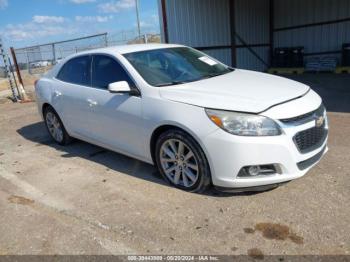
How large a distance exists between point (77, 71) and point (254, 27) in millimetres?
11758

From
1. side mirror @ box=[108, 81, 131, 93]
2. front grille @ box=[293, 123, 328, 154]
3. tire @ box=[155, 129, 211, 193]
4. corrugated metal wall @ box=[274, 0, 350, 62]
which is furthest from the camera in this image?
corrugated metal wall @ box=[274, 0, 350, 62]

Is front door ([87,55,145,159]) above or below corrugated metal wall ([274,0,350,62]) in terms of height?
below

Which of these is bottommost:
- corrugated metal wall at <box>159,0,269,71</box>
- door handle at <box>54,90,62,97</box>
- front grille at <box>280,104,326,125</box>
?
front grille at <box>280,104,326,125</box>

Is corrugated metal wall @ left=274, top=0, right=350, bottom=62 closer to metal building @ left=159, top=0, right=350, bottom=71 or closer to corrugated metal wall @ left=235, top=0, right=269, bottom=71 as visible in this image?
metal building @ left=159, top=0, right=350, bottom=71

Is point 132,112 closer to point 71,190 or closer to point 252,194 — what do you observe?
point 71,190

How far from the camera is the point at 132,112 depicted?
4.14m

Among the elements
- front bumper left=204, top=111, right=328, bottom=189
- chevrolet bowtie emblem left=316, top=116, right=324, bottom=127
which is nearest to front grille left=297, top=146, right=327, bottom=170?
front bumper left=204, top=111, right=328, bottom=189

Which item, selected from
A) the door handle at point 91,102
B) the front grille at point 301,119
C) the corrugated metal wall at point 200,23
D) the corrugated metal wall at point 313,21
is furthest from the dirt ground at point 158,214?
the corrugated metal wall at point 313,21

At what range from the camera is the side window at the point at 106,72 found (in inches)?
174

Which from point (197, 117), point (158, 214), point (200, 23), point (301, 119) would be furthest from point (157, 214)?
point (200, 23)

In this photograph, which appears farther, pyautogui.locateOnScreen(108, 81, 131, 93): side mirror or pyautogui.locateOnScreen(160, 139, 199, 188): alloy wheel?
pyautogui.locateOnScreen(108, 81, 131, 93): side mirror

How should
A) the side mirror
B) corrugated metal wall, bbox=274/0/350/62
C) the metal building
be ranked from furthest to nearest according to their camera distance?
corrugated metal wall, bbox=274/0/350/62 < the metal building < the side mirror

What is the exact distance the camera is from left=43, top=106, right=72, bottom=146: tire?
5.93 metres

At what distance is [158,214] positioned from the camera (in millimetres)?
3502
